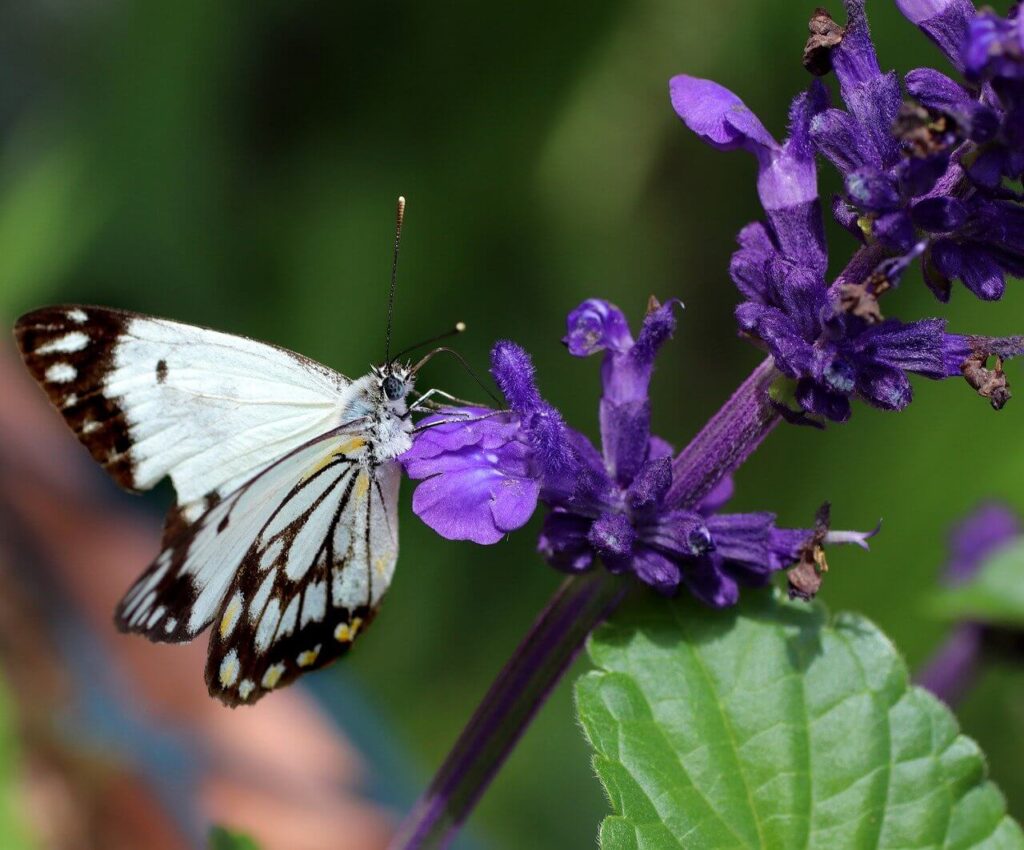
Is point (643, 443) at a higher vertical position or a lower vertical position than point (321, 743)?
higher

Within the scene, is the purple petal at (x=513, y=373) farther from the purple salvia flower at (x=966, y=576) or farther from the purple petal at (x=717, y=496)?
the purple salvia flower at (x=966, y=576)

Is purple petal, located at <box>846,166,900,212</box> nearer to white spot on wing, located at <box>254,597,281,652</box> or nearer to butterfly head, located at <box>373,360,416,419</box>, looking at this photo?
butterfly head, located at <box>373,360,416,419</box>

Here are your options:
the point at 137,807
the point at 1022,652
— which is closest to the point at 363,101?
the point at 137,807

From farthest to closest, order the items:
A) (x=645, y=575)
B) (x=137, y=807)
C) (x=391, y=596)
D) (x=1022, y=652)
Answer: (x=391, y=596) → (x=137, y=807) → (x=1022, y=652) → (x=645, y=575)

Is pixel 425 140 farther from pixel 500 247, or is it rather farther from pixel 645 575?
pixel 645 575

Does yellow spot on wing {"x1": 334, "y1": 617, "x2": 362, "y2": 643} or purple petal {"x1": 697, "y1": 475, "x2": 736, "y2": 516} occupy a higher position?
purple petal {"x1": 697, "y1": 475, "x2": 736, "y2": 516}

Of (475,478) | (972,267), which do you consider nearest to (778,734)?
(475,478)

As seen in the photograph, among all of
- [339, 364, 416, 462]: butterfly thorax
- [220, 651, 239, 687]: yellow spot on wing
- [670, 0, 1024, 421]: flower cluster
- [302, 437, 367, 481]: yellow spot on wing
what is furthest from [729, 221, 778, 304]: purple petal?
[220, 651, 239, 687]: yellow spot on wing
